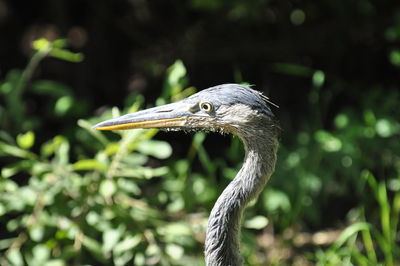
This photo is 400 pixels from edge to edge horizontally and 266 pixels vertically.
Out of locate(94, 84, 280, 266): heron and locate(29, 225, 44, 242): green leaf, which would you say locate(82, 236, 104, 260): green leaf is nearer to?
locate(29, 225, 44, 242): green leaf

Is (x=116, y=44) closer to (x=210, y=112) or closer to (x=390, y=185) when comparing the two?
(x=390, y=185)

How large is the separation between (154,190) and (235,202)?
1.59 metres

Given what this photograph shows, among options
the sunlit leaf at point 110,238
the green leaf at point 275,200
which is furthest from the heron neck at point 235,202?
the green leaf at point 275,200

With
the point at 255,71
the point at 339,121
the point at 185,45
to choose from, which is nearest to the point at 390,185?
the point at 339,121

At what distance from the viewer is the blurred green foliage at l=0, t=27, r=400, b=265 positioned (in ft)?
12.2

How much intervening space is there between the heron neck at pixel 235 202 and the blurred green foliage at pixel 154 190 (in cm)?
78

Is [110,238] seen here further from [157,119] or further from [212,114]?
[212,114]

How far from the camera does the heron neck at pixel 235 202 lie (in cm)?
288

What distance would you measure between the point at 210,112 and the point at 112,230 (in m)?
1.16

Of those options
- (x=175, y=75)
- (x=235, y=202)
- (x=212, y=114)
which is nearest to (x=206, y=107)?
(x=212, y=114)

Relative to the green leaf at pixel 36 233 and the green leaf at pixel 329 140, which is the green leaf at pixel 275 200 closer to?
the green leaf at pixel 329 140

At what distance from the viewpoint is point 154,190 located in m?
4.41

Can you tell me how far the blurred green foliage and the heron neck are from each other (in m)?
0.78

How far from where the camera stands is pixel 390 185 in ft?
15.9
